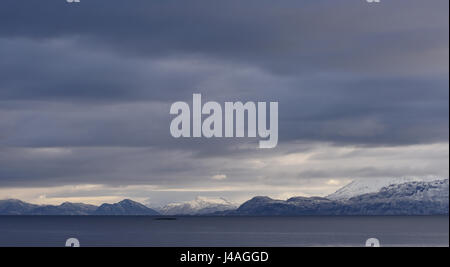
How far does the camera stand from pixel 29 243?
143m
